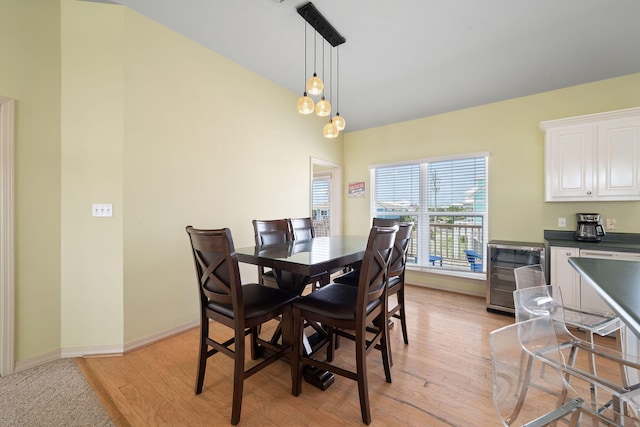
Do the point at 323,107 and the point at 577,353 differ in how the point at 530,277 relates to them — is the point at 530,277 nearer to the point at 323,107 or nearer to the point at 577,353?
the point at 577,353

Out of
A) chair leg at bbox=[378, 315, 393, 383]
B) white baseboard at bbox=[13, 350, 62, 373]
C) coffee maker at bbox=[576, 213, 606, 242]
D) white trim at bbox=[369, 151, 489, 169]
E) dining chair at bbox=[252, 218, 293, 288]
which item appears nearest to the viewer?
chair leg at bbox=[378, 315, 393, 383]

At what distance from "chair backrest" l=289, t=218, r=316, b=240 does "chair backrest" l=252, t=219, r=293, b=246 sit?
0.25 feet

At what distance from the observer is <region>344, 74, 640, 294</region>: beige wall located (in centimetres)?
283

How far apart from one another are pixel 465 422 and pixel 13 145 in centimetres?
358

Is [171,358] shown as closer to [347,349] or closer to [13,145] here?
[347,349]

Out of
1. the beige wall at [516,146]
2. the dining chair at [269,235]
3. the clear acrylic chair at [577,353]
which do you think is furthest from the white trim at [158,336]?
the beige wall at [516,146]

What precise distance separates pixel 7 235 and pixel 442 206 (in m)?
4.74

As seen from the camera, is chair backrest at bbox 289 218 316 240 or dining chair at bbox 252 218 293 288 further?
chair backrest at bbox 289 218 316 240

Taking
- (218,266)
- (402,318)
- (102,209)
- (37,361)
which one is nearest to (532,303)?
(402,318)

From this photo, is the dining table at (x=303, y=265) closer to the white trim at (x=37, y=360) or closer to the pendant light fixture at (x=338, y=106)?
the pendant light fixture at (x=338, y=106)

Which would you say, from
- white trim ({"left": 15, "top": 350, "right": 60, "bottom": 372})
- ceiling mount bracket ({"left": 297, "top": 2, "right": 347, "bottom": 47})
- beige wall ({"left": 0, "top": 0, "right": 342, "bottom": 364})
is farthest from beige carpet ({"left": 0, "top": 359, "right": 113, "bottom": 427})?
A: ceiling mount bracket ({"left": 297, "top": 2, "right": 347, "bottom": 47})

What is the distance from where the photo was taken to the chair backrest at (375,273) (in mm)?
1477

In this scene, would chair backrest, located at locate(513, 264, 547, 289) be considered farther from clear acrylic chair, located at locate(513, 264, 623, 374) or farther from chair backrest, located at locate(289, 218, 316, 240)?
chair backrest, located at locate(289, 218, 316, 240)

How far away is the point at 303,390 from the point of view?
1.71 metres
